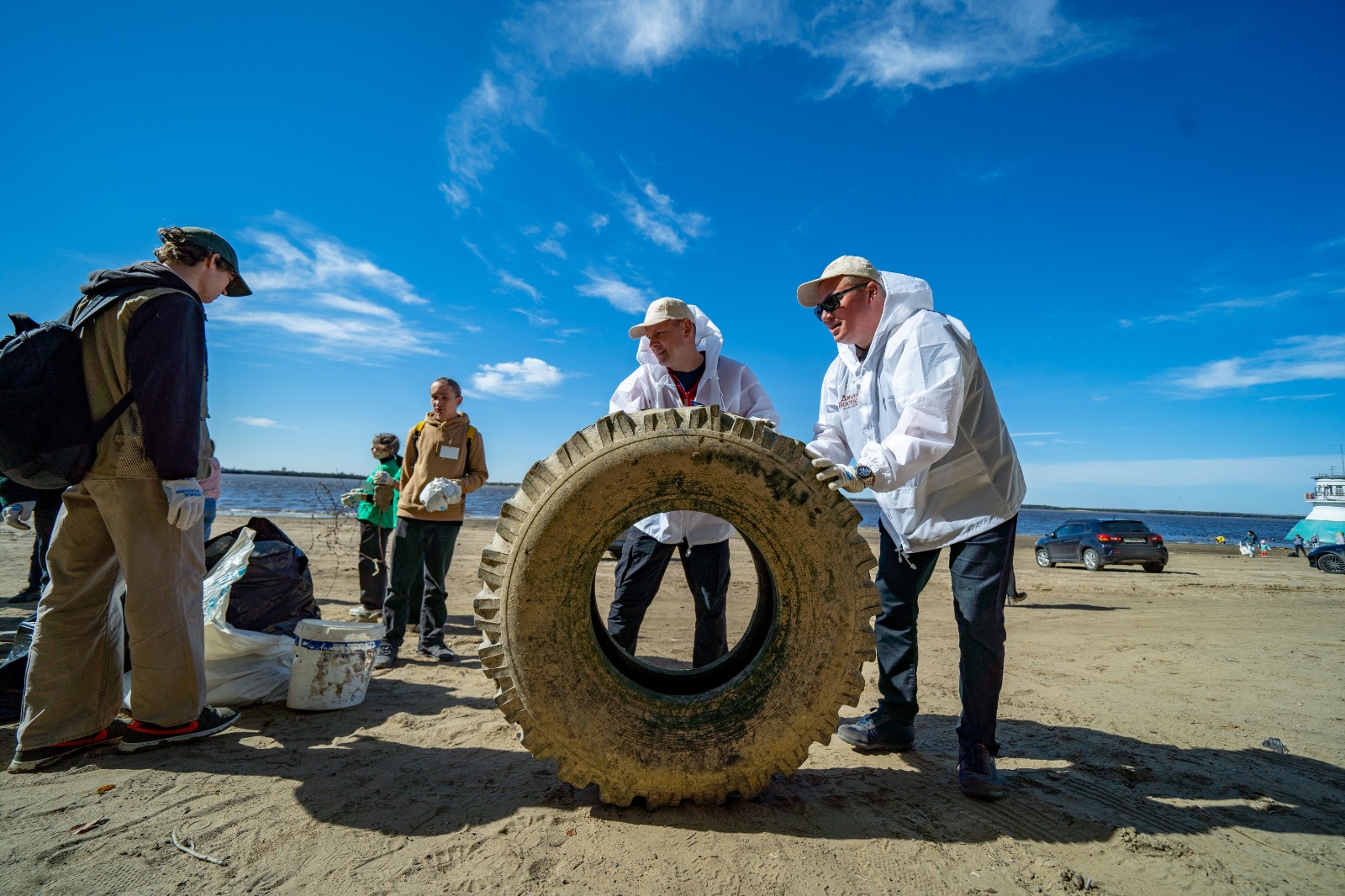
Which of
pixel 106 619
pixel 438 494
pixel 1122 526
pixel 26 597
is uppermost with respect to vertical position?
pixel 438 494

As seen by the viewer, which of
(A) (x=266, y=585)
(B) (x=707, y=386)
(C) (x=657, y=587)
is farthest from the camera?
(A) (x=266, y=585)

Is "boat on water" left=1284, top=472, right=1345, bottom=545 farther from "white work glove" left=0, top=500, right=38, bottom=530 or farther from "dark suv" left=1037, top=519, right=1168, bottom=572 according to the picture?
"white work glove" left=0, top=500, right=38, bottom=530

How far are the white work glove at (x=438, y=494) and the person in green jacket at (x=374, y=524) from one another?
6.24 feet

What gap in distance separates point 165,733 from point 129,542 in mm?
869

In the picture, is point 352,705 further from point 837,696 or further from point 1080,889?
point 1080,889

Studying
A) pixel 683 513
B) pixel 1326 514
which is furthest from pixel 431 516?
pixel 1326 514

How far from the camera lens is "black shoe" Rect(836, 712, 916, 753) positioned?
305cm

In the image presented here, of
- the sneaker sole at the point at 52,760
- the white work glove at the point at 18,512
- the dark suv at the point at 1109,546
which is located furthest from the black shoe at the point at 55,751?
the dark suv at the point at 1109,546

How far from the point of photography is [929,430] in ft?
8.06

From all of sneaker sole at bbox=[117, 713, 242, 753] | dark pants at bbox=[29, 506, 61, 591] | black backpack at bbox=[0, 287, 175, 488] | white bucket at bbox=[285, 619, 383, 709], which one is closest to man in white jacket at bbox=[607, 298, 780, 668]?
white bucket at bbox=[285, 619, 383, 709]

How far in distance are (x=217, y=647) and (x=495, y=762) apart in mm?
1871

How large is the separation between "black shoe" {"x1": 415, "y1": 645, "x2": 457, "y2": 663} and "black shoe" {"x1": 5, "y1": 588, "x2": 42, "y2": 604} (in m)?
4.12

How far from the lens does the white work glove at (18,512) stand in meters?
3.45

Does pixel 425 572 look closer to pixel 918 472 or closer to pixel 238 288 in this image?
pixel 238 288
